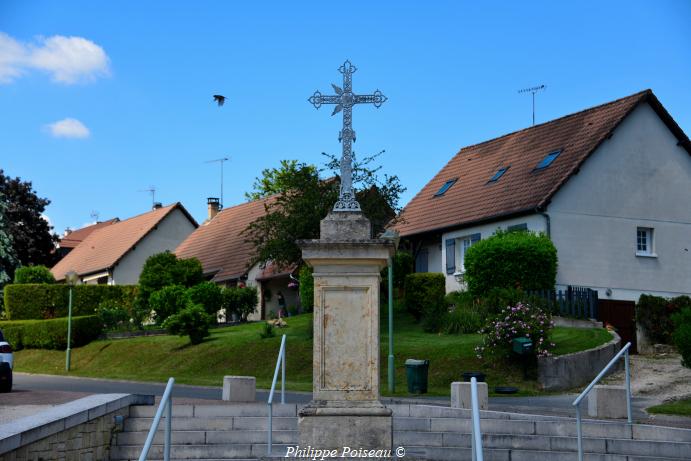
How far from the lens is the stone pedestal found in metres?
11.3

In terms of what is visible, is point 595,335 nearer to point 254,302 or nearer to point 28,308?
point 254,302

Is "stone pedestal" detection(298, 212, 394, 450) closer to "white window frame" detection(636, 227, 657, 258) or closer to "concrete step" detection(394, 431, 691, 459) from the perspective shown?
"concrete step" detection(394, 431, 691, 459)

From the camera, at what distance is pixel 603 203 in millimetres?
34969

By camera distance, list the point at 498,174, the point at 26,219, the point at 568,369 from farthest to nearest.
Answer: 1. the point at 26,219
2. the point at 498,174
3. the point at 568,369

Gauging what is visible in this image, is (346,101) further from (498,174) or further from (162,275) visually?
(162,275)

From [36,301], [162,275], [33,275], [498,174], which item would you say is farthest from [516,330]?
[33,275]

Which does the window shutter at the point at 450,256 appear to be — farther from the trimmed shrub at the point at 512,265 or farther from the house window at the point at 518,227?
the trimmed shrub at the point at 512,265

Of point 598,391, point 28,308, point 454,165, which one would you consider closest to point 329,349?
point 598,391

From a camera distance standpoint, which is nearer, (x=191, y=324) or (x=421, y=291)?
(x=191, y=324)

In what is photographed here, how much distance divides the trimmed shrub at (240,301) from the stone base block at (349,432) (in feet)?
104

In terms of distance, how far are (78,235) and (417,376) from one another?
64.1 meters

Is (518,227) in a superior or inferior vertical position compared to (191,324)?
superior

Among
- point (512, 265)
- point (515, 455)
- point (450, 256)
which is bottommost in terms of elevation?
point (515, 455)

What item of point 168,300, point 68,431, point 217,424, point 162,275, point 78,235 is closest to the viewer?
point 68,431
